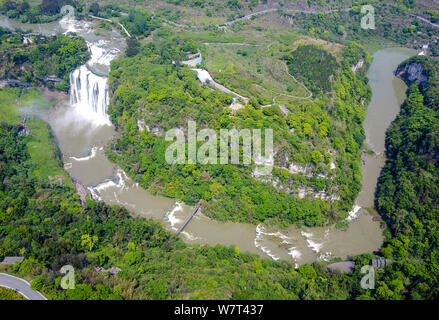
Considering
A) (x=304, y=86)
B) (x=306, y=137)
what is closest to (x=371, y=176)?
(x=306, y=137)

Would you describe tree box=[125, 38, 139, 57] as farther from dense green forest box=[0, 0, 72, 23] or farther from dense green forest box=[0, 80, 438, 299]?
dense green forest box=[0, 80, 438, 299]

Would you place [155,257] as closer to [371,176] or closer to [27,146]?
[27,146]

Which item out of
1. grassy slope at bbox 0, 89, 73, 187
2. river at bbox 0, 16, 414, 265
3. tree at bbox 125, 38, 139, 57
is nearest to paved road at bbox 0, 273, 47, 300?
river at bbox 0, 16, 414, 265

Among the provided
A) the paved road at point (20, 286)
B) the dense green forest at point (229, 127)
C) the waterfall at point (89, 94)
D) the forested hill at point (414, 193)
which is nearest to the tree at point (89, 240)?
the paved road at point (20, 286)

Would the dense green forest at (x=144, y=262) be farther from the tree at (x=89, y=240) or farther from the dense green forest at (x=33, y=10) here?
the dense green forest at (x=33, y=10)

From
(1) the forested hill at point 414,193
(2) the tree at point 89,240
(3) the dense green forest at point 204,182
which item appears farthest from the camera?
(2) the tree at point 89,240
